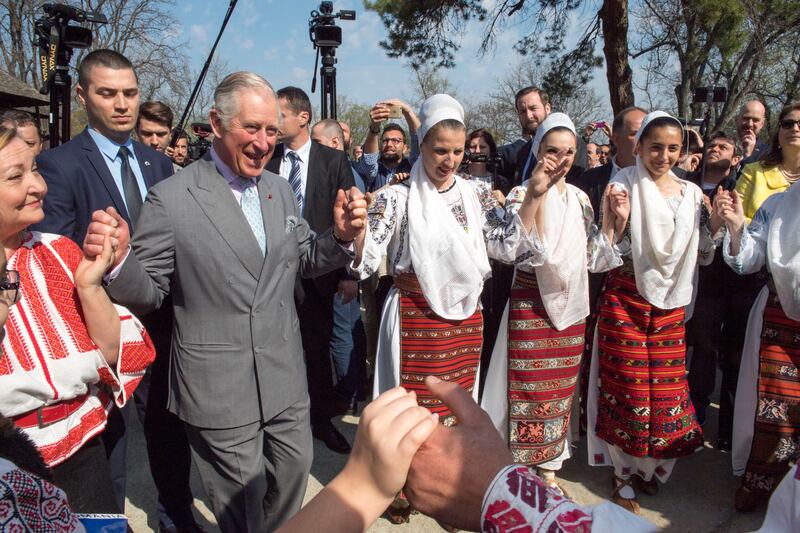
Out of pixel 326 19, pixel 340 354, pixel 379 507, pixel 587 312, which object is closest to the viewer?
pixel 379 507

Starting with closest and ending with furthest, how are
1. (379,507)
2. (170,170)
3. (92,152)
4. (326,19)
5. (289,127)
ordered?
(379,507) < (92,152) < (170,170) < (289,127) < (326,19)

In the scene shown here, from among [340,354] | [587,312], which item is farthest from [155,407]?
[587,312]

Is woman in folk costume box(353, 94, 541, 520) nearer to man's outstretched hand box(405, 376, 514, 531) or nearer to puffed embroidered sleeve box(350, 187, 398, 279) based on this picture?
puffed embroidered sleeve box(350, 187, 398, 279)

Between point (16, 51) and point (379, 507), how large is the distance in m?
28.4

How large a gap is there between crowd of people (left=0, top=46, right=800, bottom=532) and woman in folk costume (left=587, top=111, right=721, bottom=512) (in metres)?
0.01

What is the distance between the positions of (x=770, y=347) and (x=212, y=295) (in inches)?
103

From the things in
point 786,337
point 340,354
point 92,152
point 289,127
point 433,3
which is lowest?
point 340,354

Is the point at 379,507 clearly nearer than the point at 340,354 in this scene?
Yes

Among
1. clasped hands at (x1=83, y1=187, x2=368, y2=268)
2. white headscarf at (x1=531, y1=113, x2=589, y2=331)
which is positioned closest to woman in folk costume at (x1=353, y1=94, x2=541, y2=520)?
white headscarf at (x1=531, y1=113, x2=589, y2=331)

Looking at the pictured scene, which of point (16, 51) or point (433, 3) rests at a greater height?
point (16, 51)

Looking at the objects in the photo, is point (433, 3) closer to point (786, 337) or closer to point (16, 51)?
point (786, 337)

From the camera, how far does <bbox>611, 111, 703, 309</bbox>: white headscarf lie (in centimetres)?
281

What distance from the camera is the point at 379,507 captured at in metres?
0.91

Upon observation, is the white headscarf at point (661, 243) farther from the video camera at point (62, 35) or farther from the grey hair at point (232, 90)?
the video camera at point (62, 35)
